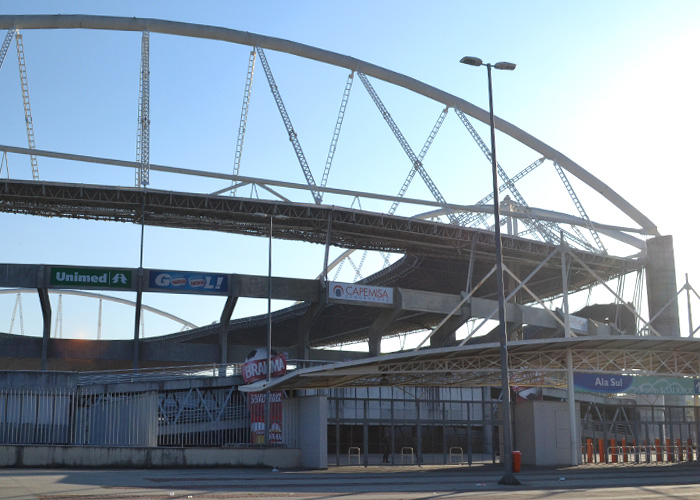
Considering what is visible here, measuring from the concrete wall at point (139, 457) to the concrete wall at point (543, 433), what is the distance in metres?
11.8

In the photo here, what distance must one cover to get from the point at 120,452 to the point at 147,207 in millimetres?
32781

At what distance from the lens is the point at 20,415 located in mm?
27562

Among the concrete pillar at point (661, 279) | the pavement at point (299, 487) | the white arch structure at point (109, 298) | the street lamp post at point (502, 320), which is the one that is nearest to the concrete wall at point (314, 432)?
the pavement at point (299, 487)

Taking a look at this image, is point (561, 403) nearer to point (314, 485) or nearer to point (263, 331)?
point (314, 485)

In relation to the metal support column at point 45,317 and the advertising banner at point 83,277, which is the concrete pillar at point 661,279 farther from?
the metal support column at point 45,317

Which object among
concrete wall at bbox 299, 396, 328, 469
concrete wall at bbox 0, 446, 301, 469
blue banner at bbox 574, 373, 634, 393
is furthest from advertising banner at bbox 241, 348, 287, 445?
blue banner at bbox 574, 373, 634, 393

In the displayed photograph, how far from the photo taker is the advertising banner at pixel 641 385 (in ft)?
161

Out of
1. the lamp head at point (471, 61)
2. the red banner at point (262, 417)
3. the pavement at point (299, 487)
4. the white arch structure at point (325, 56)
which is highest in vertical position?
the white arch structure at point (325, 56)

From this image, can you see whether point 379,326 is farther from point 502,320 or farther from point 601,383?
point 502,320

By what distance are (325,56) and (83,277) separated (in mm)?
25720

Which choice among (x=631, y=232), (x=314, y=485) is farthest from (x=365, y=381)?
(x=631, y=232)

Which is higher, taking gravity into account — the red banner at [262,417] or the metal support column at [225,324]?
the metal support column at [225,324]

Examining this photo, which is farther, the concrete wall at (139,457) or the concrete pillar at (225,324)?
the concrete pillar at (225,324)

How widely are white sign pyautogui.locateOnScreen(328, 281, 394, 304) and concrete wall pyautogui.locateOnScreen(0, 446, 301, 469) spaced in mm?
30095
